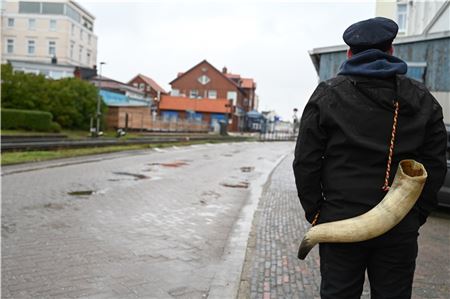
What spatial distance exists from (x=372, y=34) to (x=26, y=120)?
107 feet

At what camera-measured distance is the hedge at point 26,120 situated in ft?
102

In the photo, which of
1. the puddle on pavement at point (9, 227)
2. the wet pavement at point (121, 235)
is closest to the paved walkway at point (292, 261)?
the wet pavement at point (121, 235)

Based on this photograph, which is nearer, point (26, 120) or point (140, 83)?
point (26, 120)

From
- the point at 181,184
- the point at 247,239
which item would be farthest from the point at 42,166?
the point at 247,239

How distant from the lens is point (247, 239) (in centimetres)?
667

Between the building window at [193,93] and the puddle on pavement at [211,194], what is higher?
the building window at [193,93]

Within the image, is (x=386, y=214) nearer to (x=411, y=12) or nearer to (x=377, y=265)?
(x=377, y=265)

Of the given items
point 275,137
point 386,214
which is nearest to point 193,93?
point 275,137

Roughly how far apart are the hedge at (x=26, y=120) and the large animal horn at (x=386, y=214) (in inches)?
1260

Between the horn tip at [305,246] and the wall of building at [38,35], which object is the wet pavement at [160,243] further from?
the wall of building at [38,35]

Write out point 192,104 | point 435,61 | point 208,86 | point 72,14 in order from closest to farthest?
1. point 435,61
2. point 192,104
3. point 72,14
4. point 208,86

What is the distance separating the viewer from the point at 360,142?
2430 mm

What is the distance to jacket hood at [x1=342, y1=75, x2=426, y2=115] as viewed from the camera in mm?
2473

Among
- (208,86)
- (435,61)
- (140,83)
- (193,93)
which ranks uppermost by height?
(140,83)
